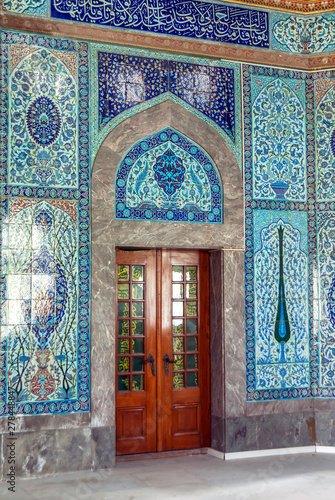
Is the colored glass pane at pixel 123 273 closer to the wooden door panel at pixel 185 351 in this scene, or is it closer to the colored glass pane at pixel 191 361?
the wooden door panel at pixel 185 351

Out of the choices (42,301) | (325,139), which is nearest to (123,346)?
(42,301)

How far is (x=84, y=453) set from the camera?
16.4ft

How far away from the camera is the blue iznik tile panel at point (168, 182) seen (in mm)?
5363

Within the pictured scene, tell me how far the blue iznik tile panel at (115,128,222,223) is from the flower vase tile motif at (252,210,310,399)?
56 cm

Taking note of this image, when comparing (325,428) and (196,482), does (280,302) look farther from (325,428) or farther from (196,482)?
(196,482)

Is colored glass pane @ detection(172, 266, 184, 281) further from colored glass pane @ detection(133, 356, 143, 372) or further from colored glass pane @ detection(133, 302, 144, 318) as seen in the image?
colored glass pane @ detection(133, 356, 143, 372)

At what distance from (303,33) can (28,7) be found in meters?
2.77

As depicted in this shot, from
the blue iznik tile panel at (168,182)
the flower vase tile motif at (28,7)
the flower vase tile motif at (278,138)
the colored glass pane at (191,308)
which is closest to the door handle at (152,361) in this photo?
the colored glass pane at (191,308)

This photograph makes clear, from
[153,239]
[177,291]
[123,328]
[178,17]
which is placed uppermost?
[178,17]

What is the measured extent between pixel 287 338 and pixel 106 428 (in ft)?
6.43

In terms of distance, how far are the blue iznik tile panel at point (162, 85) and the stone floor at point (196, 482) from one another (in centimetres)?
306

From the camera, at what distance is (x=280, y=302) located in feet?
19.0

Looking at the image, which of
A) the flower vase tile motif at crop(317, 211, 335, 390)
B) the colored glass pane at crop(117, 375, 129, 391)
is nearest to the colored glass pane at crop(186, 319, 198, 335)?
the colored glass pane at crop(117, 375, 129, 391)

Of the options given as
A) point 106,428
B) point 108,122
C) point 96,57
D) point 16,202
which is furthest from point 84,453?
point 96,57
